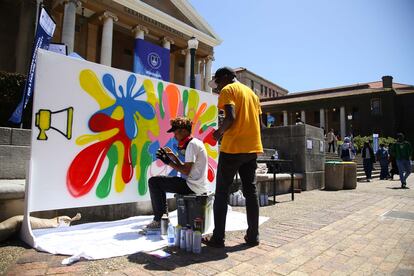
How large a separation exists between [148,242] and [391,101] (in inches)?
1833

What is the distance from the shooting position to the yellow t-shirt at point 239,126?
338 centimetres

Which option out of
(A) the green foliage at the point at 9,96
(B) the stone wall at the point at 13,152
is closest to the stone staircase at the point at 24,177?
(B) the stone wall at the point at 13,152

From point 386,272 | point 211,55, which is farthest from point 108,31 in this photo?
point 386,272

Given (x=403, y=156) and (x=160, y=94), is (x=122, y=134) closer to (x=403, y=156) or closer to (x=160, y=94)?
(x=160, y=94)

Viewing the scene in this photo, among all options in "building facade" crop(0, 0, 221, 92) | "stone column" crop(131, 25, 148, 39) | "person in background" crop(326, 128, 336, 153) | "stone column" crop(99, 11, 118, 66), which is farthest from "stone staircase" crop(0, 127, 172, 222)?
"stone column" crop(131, 25, 148, 39)

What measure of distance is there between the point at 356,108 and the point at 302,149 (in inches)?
1635

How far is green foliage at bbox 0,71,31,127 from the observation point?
21.2 feet

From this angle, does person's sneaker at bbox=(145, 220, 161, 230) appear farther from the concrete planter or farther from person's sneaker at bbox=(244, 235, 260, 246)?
the concrete planter

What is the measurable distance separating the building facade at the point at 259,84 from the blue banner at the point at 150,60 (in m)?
41.5

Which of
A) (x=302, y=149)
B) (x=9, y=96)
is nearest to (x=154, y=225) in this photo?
(x=9, y=96)

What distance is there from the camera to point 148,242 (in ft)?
11.3

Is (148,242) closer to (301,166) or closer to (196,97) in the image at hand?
(196,97)

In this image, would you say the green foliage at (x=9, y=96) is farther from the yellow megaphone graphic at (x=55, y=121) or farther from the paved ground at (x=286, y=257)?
the paved ground at (x=286, y=257)

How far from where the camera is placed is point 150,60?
45.9ft
